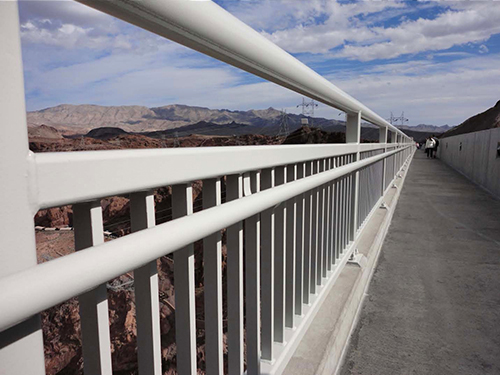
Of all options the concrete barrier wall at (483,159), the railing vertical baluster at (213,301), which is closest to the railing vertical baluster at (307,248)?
the railing vertical baluster at (213,301)

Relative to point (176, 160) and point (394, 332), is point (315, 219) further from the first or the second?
point (176, 160)

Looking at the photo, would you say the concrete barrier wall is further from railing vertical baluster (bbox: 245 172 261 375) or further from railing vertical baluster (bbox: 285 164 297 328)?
railing vertical baluster (bbox: 245 172 261 375)

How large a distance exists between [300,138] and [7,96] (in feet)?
72.9

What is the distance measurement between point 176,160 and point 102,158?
0.22 metres

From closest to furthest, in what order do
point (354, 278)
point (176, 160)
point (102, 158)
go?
point (102, 158) → point (176, 160) → point (354, 278)

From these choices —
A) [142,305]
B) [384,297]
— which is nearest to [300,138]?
[384,297]

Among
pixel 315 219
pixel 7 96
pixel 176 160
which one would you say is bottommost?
pixel 315 219

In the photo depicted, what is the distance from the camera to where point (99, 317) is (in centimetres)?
77

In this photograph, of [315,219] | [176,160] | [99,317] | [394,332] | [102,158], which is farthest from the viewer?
[394,332]

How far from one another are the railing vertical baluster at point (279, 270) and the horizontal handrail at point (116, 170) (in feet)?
2.09

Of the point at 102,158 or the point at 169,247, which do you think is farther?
the point at 169,247

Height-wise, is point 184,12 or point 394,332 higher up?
point 184,12

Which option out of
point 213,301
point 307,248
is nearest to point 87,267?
point 213,301

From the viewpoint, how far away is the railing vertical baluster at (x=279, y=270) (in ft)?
5.80
